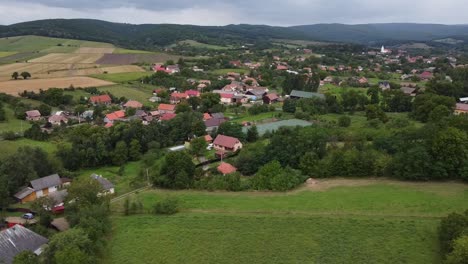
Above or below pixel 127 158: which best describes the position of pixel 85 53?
above

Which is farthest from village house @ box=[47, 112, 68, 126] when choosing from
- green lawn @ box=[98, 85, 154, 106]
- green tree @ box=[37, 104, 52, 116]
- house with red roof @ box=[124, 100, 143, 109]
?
green lawn @ box=[98, 85, 154, 106]

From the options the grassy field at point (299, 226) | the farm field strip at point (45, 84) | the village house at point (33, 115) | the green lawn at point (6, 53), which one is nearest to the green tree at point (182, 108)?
the village house at point (33, 115)

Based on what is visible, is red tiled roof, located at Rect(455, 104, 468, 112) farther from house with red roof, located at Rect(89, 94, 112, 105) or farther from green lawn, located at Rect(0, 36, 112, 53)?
green lawn, located at Rect(0, 36, 112, 53)

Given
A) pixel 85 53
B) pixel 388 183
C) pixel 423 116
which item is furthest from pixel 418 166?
pixel 85 53

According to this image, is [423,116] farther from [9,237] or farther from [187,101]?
[9,237]

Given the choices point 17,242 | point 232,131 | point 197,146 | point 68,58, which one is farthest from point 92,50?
point 17,242

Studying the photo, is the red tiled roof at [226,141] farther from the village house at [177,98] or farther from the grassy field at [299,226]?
the village house at [177,98]
